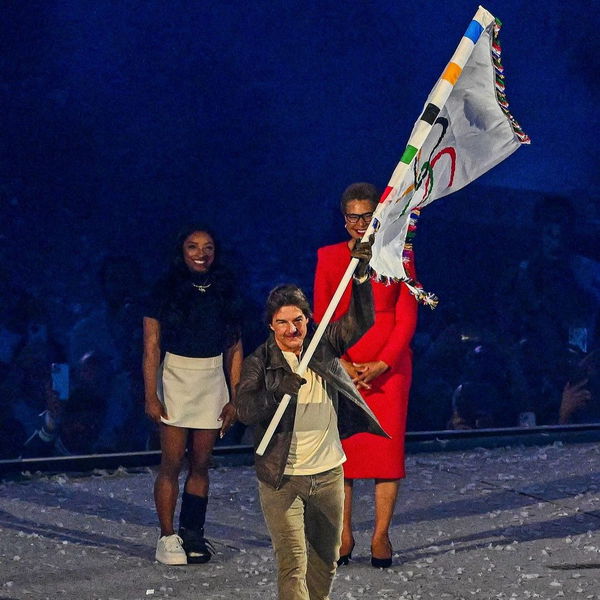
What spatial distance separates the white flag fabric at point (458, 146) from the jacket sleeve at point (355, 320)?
0.20 m

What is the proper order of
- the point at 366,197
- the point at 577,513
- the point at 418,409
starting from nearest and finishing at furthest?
1. the point at 366,197
2. the point at 577,513
3. the point at 418,409

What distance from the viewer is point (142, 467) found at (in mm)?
9602

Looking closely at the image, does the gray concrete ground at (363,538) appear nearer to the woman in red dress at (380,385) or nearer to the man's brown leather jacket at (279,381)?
the woman in red dress at (380,385)

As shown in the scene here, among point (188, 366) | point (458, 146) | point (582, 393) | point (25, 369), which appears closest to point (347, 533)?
point (188, 366)

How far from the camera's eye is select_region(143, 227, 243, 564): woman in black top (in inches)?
274

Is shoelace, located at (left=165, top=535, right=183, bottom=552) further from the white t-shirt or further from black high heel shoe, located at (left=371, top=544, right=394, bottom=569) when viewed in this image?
the white t-shirt

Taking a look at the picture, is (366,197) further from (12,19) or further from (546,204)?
(546,204)

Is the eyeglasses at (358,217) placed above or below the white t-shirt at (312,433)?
above

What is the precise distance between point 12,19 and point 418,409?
431 cm

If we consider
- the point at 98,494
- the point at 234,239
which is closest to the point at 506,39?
the point at 234,239

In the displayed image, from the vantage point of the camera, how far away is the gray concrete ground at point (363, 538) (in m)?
6.60

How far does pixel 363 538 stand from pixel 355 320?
2.51 metres

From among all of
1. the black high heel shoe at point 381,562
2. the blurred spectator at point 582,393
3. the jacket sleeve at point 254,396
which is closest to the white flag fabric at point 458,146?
the jacket sleeve at point 254,396

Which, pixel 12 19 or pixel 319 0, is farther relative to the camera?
pixel 319 0
